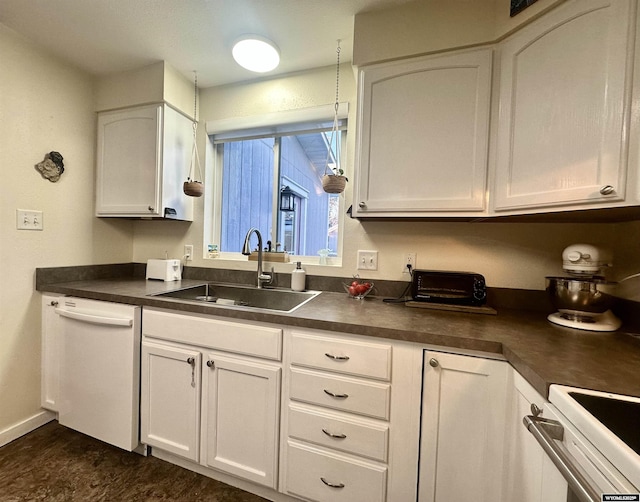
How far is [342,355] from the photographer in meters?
1.08

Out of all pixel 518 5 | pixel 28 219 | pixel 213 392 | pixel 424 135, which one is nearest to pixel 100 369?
pixel 213 392

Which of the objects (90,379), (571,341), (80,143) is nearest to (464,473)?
(571,341)

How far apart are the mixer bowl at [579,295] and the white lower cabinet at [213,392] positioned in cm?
119

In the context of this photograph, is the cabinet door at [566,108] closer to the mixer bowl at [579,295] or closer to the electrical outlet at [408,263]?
the mixer bowl at [579,295]

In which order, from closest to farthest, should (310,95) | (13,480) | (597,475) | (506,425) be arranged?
(597,475) → (506,425) → (13,480) → (310,95)

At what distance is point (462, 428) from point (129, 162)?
7.80 ft

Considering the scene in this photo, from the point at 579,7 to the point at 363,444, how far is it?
5.72ft

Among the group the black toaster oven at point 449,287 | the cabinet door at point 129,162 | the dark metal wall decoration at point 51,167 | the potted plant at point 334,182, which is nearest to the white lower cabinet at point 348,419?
the black toaster oven at point 449,287

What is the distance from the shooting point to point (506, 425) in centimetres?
90

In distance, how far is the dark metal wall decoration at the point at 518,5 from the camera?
107 centimetres

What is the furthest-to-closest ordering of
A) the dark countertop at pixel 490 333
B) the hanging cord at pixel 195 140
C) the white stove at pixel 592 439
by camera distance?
the hanging cord at pixel 195 140 < the dark countertop at pixel 490 333 < the white stove at pixel 592 439

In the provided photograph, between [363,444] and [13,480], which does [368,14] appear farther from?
[13,480]

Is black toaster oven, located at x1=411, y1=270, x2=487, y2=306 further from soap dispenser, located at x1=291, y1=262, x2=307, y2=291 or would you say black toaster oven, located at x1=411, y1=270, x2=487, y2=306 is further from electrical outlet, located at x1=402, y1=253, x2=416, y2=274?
soap dispenser, located at x1=291, y1=262, x2=307, y2=291

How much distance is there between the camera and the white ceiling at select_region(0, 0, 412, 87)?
1.34m
